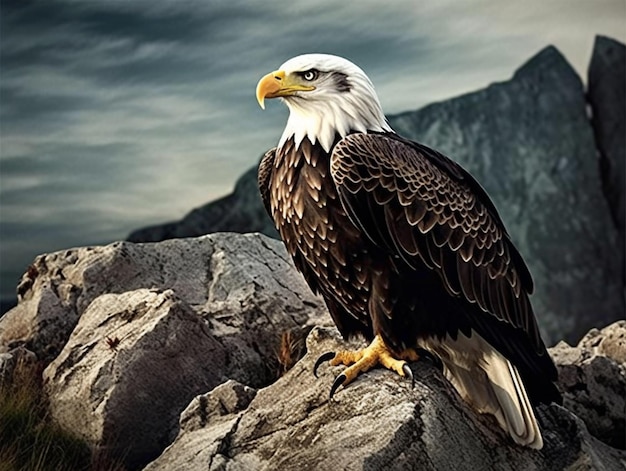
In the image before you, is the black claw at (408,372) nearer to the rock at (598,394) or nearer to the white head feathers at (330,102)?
the white head feathers at (330,102)

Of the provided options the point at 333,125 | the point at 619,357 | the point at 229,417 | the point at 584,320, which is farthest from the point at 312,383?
the point at 584,320

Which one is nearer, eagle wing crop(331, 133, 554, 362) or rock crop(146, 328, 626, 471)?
rock crop(146, 328, 626, 471)

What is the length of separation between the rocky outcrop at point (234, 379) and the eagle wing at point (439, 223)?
18.5 inches

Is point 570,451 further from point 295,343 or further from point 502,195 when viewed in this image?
point 502,195

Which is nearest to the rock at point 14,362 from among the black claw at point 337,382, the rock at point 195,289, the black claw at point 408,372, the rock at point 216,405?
the rock at point 195,289

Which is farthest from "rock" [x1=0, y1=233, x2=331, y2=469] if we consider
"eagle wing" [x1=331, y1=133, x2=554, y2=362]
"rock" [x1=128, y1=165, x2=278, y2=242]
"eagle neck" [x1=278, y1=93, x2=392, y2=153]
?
"rock" [x1=128, y1=165, x2=278, y2=242]

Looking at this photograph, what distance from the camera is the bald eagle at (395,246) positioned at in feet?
17.4

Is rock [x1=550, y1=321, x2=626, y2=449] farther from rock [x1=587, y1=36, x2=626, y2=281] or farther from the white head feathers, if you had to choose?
rock [x1=587, y1=36, x2=626, y2=281]

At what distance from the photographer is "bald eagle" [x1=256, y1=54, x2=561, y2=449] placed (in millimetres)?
5309

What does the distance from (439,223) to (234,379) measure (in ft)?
7.04

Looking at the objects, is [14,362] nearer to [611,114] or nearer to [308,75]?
[308,75]

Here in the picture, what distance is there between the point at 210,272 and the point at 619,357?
9.93 feet

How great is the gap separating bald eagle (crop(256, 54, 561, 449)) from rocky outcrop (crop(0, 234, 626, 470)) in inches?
7.4

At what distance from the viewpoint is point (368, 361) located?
542 cm
